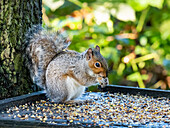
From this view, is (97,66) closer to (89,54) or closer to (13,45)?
(89,54)

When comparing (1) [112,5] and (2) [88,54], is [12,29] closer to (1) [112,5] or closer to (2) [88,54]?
(2) [88,54]

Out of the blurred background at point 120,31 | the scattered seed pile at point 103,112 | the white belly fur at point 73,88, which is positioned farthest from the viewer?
the blurred background at point 120,31

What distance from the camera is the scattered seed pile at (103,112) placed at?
1.25 metres

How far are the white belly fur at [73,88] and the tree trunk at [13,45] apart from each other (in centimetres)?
28

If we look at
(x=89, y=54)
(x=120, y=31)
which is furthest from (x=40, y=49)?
(x=120, y=31)

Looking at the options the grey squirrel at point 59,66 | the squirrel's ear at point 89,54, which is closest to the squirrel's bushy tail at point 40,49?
the grey squirrel at point 59,66

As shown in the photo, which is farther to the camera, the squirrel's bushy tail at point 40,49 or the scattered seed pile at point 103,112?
the squirrel's bushy tail at point 40,49

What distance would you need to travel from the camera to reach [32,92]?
179cm

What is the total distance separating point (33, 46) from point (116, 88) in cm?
61

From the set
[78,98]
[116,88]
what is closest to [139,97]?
[116,88]

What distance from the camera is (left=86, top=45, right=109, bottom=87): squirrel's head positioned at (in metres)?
1.62

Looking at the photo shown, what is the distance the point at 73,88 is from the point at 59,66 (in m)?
0.14

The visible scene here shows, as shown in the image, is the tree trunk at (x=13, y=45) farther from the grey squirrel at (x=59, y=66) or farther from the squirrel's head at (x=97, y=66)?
the squirrel's head at (x=97, y=66)

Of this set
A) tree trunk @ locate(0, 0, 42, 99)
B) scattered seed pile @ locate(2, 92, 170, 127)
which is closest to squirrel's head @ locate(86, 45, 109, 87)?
scattered seed pile @ locate(2, 92, 170, 127)
